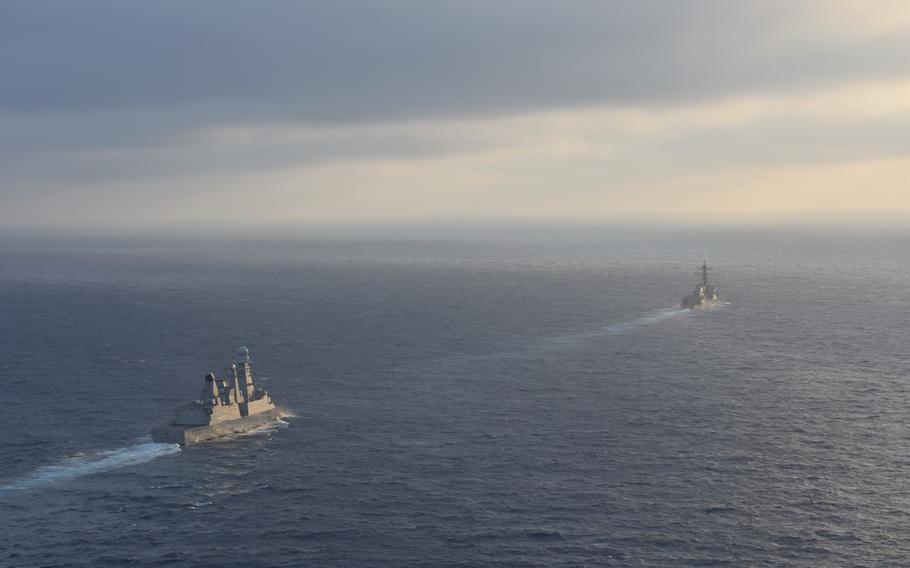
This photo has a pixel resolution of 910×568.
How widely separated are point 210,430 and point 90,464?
689 inches

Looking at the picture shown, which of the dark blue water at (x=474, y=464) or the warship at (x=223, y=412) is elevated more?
the warship at (x=223, y=412)

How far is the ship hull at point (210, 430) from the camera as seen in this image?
107312mm

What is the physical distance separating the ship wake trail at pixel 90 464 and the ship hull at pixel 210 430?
44.2 inches

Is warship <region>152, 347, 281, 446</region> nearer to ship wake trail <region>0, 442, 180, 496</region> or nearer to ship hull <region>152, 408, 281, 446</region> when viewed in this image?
ship hull <region>152, 408, 281, 446</region>

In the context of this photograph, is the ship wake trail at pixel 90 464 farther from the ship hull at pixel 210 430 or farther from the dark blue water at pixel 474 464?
the ship hull at pixel 210 430

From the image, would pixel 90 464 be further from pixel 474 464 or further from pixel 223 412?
pixel 474 464

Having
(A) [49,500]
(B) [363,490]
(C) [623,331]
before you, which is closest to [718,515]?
(B) [363,490]

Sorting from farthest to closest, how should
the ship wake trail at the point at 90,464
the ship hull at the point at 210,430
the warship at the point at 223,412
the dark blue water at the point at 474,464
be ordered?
the warship at the point at 223,412 → the ship hull at the point at 210,430 → the ship wake trail at the point at 90,464 → the dark blue water at the point at 474,464

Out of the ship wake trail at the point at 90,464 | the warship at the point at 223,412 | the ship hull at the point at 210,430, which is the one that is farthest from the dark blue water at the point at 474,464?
the warship at the point at 223,412

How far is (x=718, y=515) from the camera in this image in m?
83.3

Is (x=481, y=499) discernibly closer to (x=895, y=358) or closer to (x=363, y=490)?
(x=363, y=490)

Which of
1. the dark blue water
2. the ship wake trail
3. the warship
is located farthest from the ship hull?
the dark blue water

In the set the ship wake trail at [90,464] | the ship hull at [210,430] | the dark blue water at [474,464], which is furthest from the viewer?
the ship hull at [210,430]

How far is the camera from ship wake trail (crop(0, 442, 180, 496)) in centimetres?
9206
